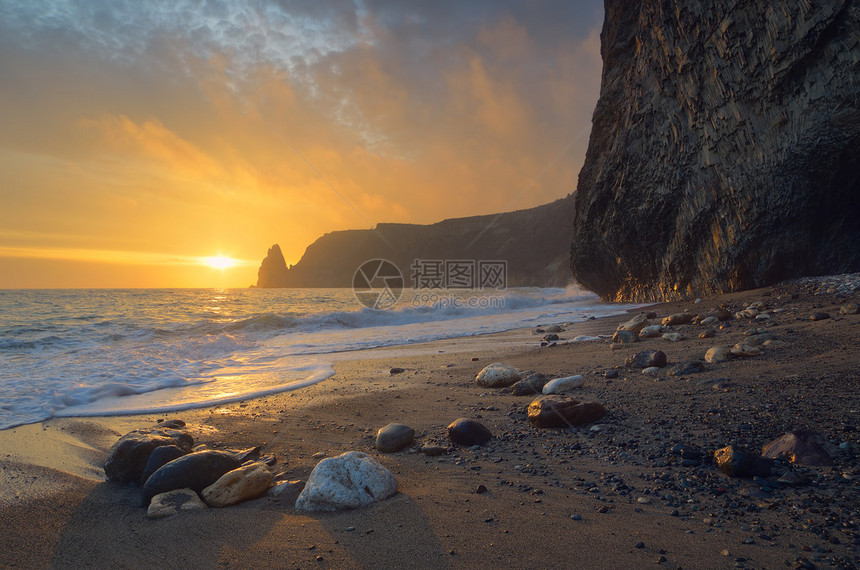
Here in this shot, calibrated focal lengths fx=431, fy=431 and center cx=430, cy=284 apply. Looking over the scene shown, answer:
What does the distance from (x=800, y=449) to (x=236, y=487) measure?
313cm

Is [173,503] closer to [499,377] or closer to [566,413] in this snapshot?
[566,413]

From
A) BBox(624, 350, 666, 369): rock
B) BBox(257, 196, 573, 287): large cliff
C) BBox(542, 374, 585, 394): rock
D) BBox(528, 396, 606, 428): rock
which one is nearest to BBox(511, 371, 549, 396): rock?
BBox(542, 374, 585, 394): rock

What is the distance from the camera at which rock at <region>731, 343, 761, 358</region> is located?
4641 mm

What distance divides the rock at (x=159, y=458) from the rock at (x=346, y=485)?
3.73 feet

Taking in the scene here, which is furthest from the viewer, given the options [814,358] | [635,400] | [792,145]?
[792,145]

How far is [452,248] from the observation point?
303 feet

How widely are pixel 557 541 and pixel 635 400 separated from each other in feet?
7.32

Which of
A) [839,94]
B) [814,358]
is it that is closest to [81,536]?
[814,358]

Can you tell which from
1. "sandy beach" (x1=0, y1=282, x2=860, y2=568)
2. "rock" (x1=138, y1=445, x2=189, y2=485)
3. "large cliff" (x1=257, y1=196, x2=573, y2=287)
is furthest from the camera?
"large cliff" (x1=257, y1=196, x2=573, y2=287)

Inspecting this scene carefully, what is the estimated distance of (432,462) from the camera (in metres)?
2.90

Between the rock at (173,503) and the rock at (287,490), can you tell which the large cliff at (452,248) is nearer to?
the rock at (287,490)

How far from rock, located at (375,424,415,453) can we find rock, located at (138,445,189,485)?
1.38m

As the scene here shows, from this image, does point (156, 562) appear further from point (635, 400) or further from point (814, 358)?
point (814, 358)

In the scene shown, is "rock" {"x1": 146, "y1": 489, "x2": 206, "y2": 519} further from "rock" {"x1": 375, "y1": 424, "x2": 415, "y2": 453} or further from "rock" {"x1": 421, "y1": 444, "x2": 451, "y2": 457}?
"rock" {"x1": 421, "y1": 444, "x2": 451, "y2": 457}
